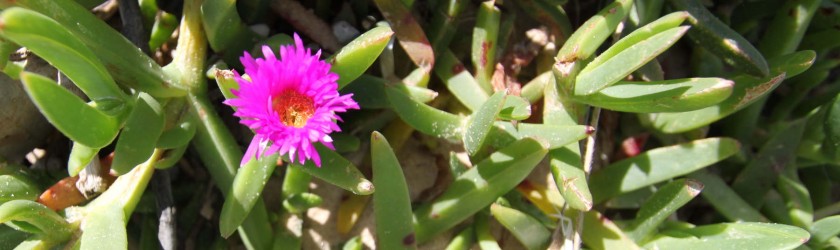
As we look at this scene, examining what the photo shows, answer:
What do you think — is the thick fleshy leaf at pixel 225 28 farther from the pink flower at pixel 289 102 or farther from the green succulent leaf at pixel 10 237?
the green succulent leaf at pixel 10 237

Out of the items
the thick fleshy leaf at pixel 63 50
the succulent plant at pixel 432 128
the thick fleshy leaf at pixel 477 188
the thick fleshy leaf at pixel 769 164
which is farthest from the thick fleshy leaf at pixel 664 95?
the thick fleshy leaf at pixel 63 50

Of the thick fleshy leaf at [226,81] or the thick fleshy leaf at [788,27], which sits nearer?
the thick fleshy leaf at [226,81]

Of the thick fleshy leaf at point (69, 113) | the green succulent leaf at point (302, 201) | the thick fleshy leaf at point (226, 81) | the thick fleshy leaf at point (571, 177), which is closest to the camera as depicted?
the thick fleshy leaf at point (69, 113)

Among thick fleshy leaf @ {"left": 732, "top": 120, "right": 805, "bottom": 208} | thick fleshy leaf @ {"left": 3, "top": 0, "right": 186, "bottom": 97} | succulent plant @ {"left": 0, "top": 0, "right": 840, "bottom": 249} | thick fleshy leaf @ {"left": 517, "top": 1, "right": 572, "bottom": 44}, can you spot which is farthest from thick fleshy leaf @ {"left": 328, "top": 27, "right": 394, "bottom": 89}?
thick fleshy leaf @ {"left": 732, "top": 120, "right": 805, "bottom": 208}

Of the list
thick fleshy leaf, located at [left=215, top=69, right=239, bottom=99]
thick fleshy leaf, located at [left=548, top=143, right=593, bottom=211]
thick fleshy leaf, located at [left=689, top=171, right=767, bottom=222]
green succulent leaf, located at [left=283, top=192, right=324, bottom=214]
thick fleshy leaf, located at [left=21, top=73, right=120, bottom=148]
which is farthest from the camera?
thick fleshy leaf, located at [left=689, top=171, right=767, bottom=222]

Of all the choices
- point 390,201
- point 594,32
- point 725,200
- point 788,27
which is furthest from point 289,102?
point 788,27

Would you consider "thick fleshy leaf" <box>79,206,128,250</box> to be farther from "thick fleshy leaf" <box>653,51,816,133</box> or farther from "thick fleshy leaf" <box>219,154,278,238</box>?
"thick fleshy leaf" <box>653,51,816,133</box>

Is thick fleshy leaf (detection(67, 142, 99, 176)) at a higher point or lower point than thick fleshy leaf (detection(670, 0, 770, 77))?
lower
